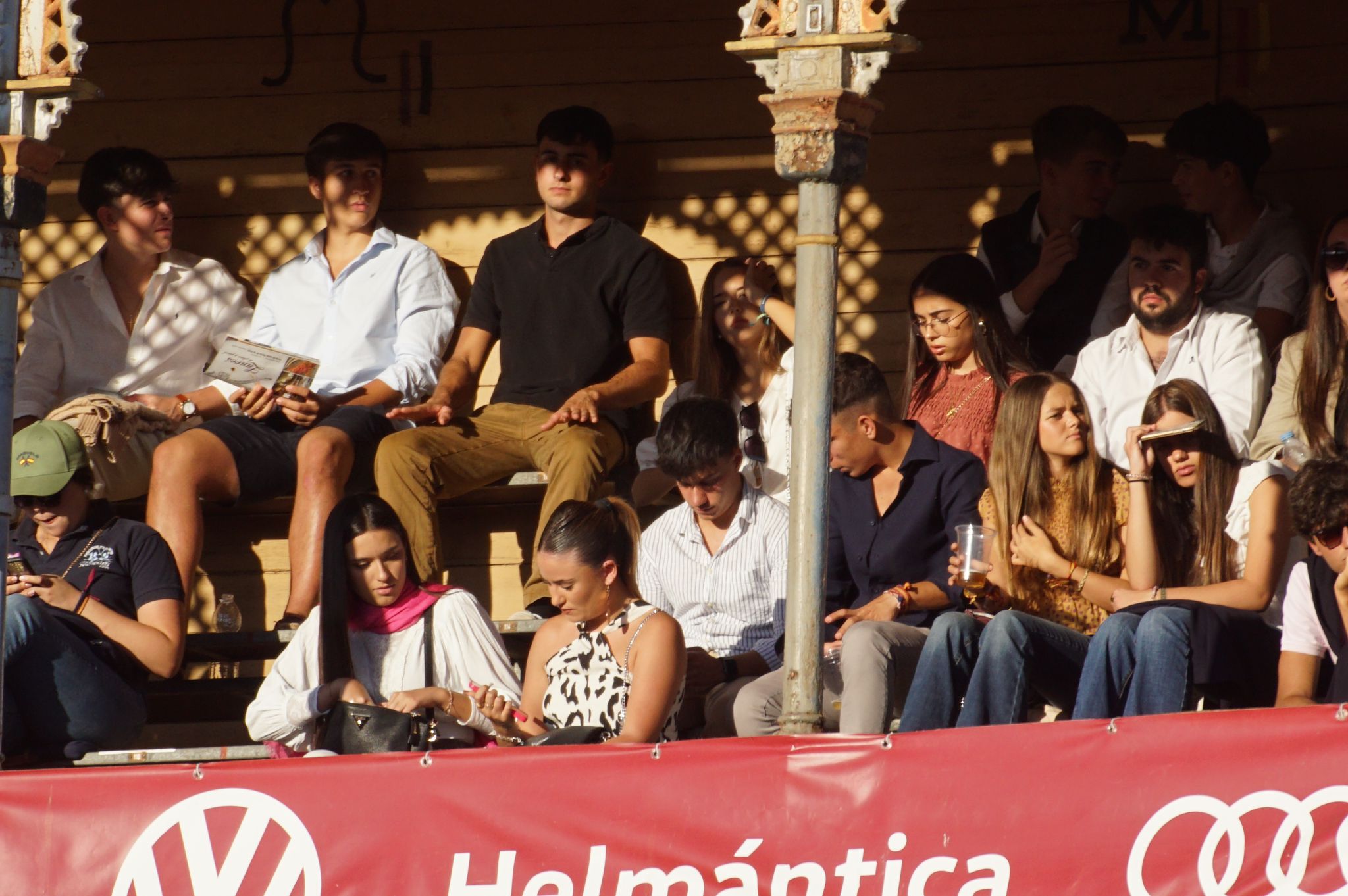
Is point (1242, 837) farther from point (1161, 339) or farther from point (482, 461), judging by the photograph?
point (482, 461)

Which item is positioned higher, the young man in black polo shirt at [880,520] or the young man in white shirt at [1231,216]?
the young man in white shirt at [1231,216]

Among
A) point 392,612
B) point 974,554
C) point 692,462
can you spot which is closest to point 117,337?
point 392,612

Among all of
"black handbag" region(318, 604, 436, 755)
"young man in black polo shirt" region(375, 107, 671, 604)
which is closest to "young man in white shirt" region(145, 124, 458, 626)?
"young man in black polo shirt" region(375, 107, 671, 604)

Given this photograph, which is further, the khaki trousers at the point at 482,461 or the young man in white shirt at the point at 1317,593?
the khaki trousers at the point at 482,461

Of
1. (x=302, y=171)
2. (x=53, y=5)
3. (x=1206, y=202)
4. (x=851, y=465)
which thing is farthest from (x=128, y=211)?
(x=1206, y=202)

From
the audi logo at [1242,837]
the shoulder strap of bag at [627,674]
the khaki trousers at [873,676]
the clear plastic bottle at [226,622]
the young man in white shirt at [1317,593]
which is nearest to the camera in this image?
the audi logo at [1242,837]

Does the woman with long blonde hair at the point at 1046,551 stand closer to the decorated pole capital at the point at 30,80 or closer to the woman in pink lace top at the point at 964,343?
the woman in pink lace top at the point at 964,343

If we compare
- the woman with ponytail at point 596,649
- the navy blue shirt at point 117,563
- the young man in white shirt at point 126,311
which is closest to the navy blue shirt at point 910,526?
the woman with ponytail at point 596,649

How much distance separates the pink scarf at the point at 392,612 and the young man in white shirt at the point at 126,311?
1958mm

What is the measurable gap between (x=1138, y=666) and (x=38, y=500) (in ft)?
11.6

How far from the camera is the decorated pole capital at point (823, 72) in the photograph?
17.9ft

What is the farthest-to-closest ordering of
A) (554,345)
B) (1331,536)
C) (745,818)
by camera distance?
(554,345) < (1331,536) < (745,818)

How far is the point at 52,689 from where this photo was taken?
608 centimetres

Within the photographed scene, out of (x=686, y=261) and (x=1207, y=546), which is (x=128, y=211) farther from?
(x=1207, y=546)
